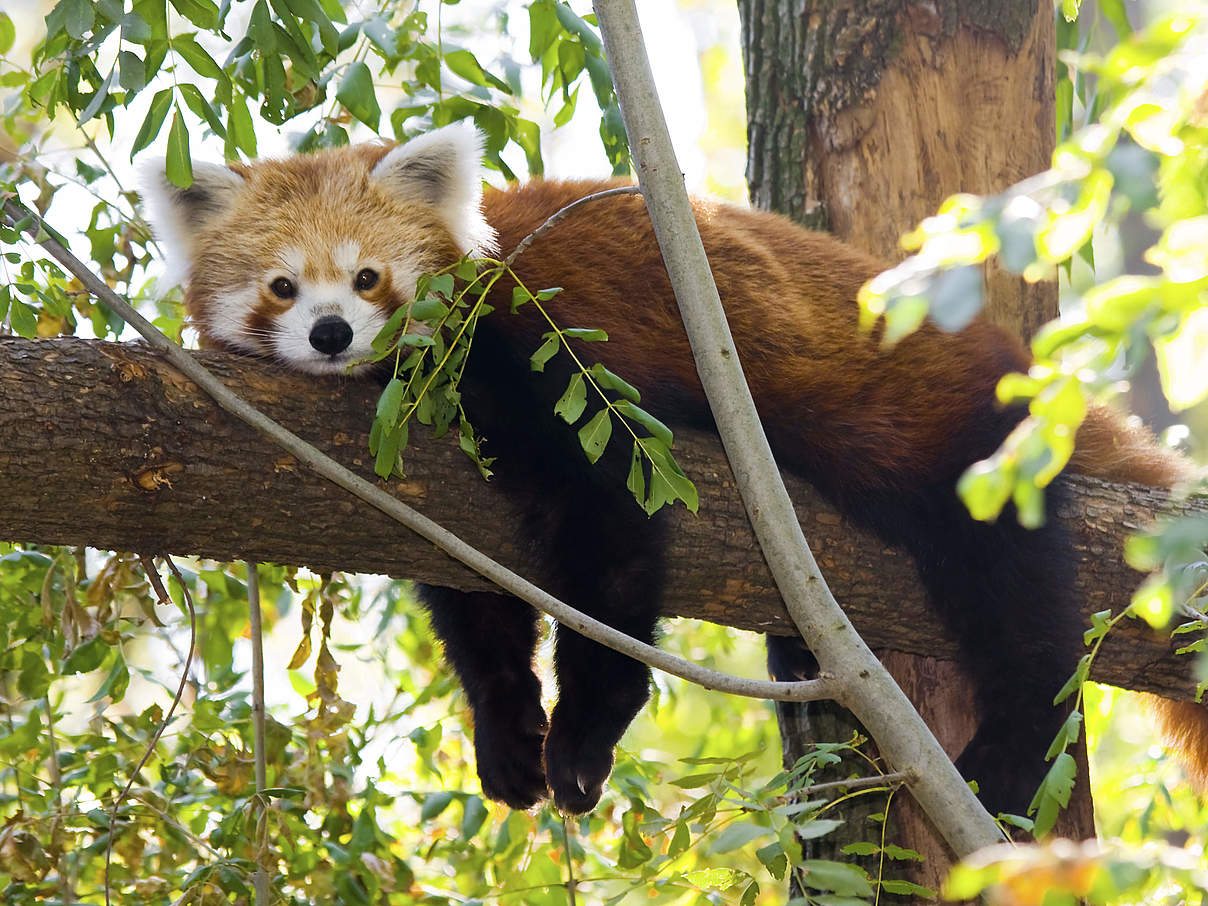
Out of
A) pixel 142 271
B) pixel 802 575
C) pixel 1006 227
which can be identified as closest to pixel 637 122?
pixel 802 575

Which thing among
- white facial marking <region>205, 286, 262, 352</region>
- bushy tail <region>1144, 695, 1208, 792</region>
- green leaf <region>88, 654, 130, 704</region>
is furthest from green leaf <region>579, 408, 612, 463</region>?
bushy tail <region>1144, 695, 1208, 792</region>

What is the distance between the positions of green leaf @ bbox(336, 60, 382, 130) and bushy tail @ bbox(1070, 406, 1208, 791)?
214cm

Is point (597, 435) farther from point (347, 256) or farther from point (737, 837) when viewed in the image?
point (347, 256)

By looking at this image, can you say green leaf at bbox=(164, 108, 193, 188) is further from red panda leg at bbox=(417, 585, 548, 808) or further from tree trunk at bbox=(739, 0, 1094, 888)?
tree trunk at bbox=(739, 0, 1094, 888)

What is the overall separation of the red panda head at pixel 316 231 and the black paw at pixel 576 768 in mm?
1145

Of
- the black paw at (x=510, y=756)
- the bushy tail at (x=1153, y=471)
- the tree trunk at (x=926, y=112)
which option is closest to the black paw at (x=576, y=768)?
the black paw at (x=510, y=756)

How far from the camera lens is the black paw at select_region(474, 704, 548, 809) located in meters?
3.04

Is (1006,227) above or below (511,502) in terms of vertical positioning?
above

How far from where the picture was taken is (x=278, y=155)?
322 cm

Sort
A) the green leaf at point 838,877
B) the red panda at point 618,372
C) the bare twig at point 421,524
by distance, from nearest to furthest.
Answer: the green leaf at point 838,877
the bare twig at point 421,524
the red panda at point 618,372

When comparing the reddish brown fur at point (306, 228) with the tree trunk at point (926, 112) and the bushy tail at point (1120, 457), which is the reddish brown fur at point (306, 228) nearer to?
the tree trunk at point (926, 112)

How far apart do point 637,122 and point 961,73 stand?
2.00 meters

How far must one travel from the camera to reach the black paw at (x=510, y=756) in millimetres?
3035

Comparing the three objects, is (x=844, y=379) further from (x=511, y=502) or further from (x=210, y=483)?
(x=210, y=483)
